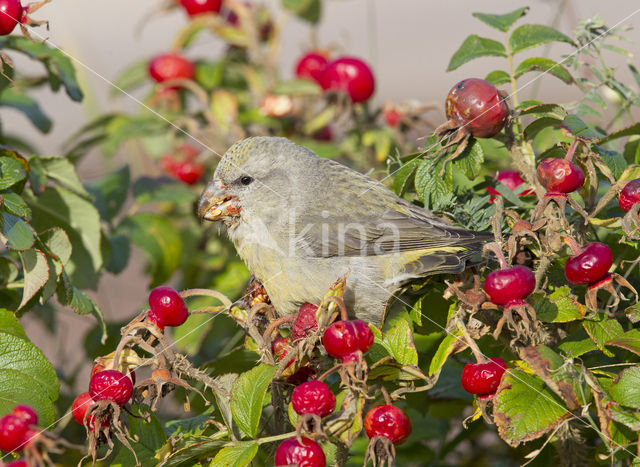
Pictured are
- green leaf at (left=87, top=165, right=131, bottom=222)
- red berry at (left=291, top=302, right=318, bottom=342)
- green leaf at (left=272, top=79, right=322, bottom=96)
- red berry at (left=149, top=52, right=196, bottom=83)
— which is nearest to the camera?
red berry at (left=291, top=302, right=318, bottom=342)

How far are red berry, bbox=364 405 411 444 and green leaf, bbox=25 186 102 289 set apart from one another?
1.43m

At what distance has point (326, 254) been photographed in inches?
108

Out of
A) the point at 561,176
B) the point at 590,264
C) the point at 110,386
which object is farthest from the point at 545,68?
the point at 110,386

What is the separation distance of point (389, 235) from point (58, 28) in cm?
324

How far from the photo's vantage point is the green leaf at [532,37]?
7.97 ft

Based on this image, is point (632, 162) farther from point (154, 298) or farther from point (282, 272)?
point (154, 298)

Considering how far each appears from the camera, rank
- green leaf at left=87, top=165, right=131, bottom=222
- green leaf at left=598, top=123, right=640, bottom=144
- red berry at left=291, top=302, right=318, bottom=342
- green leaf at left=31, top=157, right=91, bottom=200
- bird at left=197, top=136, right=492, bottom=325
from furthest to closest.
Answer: green leaf at left=87, top=165, right=131, bottom=222 → green leaf at left=31, top=157, right=91, bottom=200 → bird at left=197, top=136, right=492, bottom=325 → green leaf at left=598, top=123, right=640, bottom=144 → red berry at left=291, top=302, right=318, bottom=342

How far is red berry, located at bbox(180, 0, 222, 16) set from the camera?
14.8 feet

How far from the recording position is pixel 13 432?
5.14 feet

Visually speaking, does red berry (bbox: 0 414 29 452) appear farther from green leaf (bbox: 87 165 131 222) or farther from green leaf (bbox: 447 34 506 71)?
green leaf (bbox: 447 34 506 71)

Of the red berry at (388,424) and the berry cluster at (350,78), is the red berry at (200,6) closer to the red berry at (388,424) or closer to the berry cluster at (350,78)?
the berry cluster at (350,78)

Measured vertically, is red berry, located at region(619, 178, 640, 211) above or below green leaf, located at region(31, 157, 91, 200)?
above

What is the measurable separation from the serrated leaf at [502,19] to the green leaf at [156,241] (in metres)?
1.76

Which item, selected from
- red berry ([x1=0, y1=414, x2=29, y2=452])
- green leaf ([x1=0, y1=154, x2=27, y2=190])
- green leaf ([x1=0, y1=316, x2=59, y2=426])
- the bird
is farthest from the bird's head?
red berry ([x1=0, y1=414, x2=29, y2=452])
